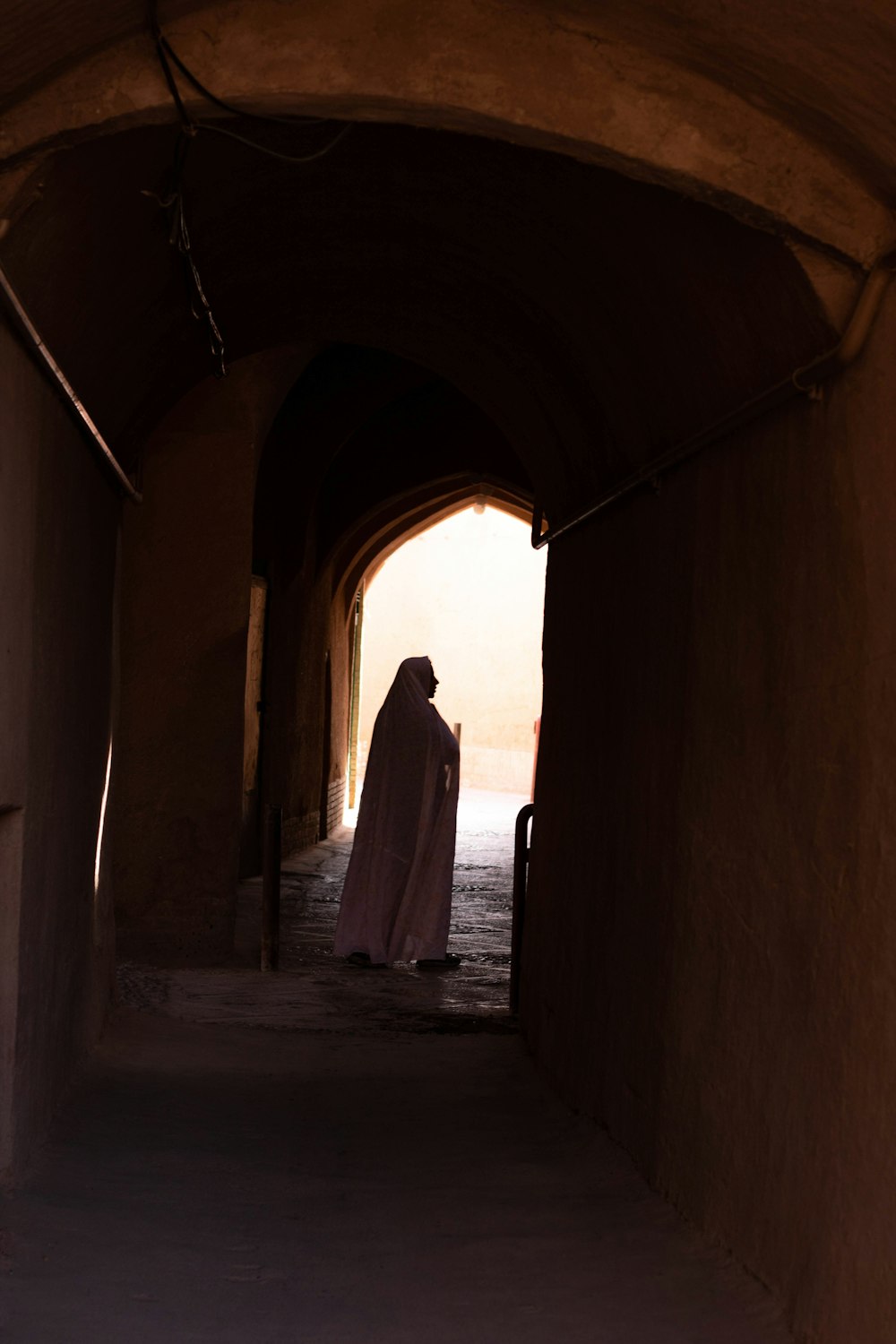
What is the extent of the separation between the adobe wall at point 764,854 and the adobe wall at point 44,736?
1695 millimetres

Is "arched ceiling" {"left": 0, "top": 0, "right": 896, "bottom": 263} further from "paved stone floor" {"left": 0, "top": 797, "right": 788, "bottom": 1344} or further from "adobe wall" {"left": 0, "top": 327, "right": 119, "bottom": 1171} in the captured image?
"paved stone floor" {"left": 0, "top": 797, "right": 788, "bottom": 1344}

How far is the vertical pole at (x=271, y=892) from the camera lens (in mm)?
7992

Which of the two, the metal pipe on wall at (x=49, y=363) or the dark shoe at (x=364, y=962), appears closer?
the metal pipe on wall at (x=49, y=363)

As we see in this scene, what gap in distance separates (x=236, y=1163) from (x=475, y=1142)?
0.87 meters

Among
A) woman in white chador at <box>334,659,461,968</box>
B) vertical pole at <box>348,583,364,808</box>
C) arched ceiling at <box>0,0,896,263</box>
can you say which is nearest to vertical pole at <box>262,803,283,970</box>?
woman in white chador at <box>334,659,461,968</box>

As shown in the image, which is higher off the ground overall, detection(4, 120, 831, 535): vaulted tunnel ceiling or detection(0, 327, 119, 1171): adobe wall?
detection(4, 120, 831, 535): vaulted tunnel ceiling

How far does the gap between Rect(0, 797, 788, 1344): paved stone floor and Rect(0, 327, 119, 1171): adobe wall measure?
28 centimetres

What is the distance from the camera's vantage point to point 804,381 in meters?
3.10

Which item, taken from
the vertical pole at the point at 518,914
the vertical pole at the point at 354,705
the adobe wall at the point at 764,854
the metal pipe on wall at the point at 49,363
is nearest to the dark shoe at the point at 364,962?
the vertical pole at the point at 518,914

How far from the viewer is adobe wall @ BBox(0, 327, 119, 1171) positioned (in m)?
3.31

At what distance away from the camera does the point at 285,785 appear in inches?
513

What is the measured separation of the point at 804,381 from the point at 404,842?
6.14 meters

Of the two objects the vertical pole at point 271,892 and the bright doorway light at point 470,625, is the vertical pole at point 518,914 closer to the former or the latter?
the vertical pole at point 271,892

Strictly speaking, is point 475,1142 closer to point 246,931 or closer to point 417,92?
point 417,92
